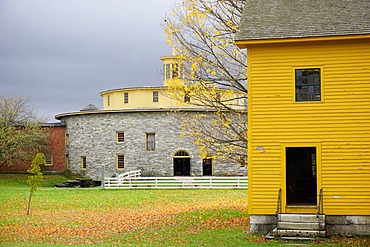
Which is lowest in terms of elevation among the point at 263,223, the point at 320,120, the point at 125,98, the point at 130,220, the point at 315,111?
the point at 130,220

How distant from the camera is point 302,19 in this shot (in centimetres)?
1812

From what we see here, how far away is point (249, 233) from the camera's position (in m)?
17.8

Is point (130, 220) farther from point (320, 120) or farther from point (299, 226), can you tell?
point (320, 120)

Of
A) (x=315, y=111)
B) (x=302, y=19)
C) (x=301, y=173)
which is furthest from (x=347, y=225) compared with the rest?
(x=302, y=19)

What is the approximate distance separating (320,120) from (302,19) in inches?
128

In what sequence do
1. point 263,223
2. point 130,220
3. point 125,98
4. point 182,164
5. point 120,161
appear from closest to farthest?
point 263,223
point 130,220
point 182,164
point 120,161
point 125,98

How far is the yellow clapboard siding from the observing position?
56.6ft

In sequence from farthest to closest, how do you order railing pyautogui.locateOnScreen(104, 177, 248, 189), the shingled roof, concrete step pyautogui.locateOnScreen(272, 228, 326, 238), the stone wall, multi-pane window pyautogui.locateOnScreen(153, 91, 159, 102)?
multi-pane window pyautogui.locateOnScreen(153, 91, 159, 102) → the stone wall → railing pyautogui.locateOnScreen(104, 177, 248, 189) → the shingled roof → concrete step pyautogui.locateOnScreen(272, 228, 326, 238)

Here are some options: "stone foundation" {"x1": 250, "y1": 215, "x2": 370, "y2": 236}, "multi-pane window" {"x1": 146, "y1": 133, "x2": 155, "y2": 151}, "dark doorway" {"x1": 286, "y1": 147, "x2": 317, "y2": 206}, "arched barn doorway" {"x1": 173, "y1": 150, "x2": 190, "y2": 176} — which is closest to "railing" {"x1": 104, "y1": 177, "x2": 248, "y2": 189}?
"arched barn doorway" {"x1": 173, "y1": 150, "x2": 190, "y2": 176}

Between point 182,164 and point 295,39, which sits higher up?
point 295,39

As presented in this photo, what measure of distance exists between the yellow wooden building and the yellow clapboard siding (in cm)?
3

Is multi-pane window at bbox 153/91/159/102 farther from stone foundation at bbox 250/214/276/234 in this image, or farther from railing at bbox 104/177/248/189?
stone foundation at bbox 250/214/276/234

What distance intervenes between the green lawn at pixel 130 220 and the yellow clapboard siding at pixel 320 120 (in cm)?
153

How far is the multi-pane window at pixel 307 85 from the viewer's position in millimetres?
17656
